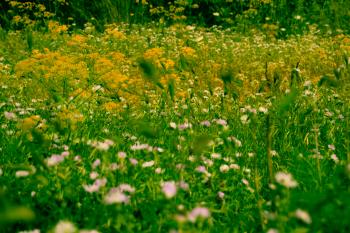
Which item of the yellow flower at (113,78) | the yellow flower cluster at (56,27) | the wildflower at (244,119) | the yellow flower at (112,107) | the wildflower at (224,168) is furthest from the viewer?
the yellow flower cluster at (56,27)

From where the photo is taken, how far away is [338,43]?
6.34m

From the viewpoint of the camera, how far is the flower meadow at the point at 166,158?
153cm

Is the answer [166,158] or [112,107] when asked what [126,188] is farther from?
[112,107]

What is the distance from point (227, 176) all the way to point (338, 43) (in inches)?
182

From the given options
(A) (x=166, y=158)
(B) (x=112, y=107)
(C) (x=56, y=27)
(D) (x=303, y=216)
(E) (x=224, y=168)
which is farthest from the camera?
(C) (x=56, y=27)

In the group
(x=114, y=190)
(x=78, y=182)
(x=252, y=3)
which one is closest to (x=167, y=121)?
(x=78, y=182)

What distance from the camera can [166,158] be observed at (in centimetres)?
193

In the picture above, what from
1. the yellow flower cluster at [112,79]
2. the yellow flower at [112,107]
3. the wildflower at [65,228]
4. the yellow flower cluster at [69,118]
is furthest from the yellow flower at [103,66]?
the wildflower at [65,228]

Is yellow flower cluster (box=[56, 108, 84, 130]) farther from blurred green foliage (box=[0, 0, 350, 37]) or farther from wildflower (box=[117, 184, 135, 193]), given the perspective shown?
blurred green foliage (box=[0, 0, 350, 37])

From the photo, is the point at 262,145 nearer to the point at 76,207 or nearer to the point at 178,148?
the point at 178,148

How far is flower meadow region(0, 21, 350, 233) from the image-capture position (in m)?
1.53

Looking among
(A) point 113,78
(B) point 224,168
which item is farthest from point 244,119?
(A) point 113,78

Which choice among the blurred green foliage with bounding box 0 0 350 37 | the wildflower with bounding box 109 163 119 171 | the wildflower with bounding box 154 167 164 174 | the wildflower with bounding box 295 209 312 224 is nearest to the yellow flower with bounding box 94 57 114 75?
the wildflower with bounding box 154 167 164 174

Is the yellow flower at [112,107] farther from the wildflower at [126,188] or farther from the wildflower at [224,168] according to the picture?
the wildflower at [126,188]
